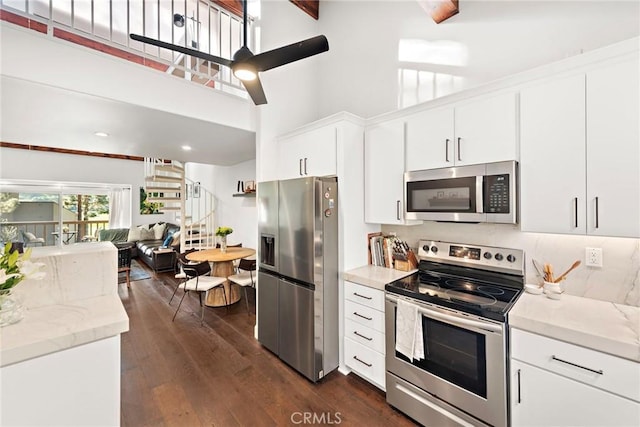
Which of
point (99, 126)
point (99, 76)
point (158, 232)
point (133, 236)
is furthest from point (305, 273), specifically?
point (133, 236)

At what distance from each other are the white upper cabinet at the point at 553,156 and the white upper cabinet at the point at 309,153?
1.38m

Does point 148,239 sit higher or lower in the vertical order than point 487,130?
lower

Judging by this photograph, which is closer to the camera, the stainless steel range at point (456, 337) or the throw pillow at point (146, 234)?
the stainless steel range at point (456, 337)

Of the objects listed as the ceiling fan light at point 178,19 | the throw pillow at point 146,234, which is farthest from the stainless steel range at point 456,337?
the throw pillow at point 146,234

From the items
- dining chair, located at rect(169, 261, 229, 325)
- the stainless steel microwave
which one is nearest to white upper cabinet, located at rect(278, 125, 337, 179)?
the stainless steel microwave

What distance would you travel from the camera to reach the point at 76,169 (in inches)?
277

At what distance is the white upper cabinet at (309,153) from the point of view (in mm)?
A: 2400

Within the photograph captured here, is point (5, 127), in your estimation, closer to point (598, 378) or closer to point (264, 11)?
point (264, 11)

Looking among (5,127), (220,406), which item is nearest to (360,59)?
(220,406)

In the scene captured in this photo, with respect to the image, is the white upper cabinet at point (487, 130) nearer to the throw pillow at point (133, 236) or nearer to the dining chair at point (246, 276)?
the dining chair at point (246, 276)

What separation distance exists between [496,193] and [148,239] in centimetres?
826

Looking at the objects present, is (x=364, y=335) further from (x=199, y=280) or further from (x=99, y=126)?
(x=99, y=126)

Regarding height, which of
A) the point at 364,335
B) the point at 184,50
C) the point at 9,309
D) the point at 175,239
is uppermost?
the point at 184,50

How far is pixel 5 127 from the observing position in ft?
9.17
